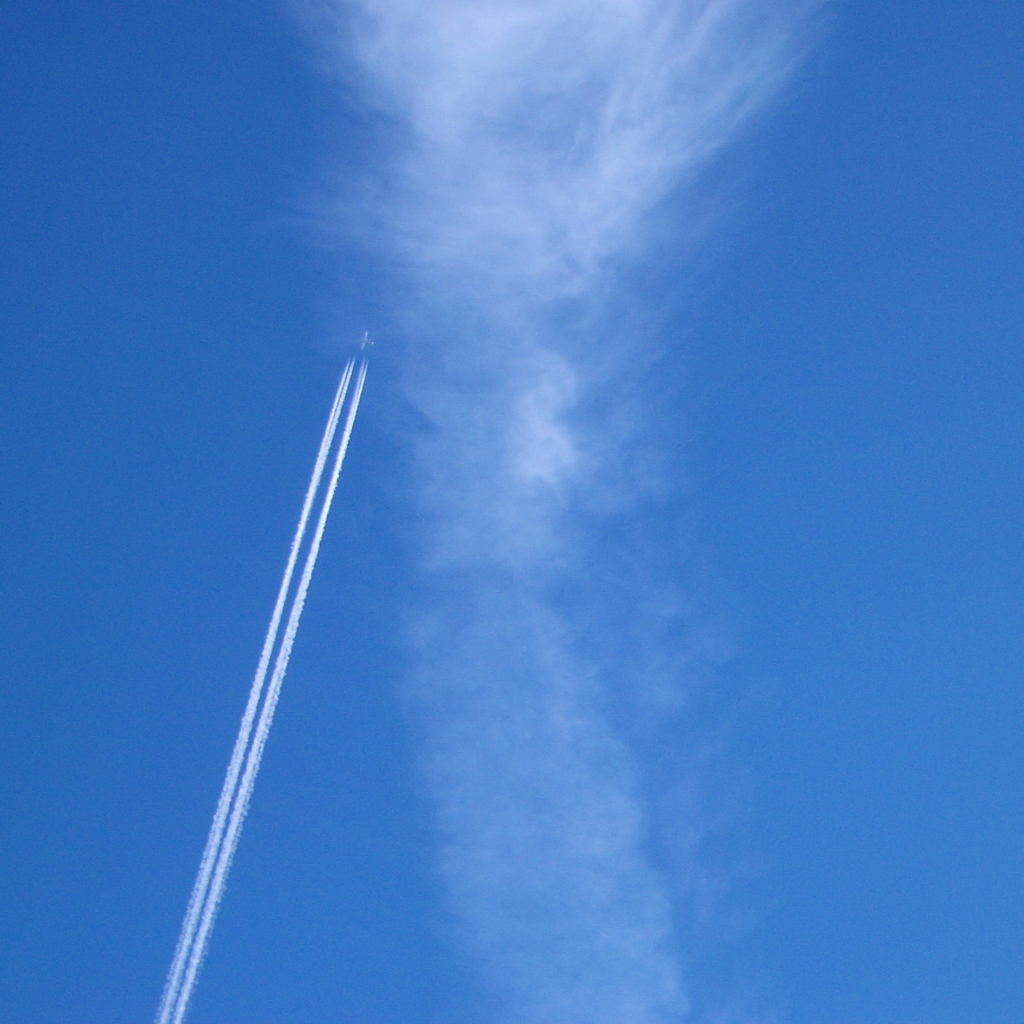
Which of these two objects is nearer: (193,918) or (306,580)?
(193,918)

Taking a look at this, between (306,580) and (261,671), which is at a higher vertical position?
(306,580)

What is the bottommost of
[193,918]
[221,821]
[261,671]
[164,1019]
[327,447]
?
[164,1019]

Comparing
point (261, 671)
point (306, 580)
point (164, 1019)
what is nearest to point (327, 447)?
point (306, 580)

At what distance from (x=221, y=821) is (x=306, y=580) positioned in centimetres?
936

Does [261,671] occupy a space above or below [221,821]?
above

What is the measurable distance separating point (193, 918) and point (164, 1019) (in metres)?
3.23

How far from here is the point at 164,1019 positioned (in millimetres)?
37094

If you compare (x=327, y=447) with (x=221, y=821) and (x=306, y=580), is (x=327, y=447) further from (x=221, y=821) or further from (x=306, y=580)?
(x=221, y=821)

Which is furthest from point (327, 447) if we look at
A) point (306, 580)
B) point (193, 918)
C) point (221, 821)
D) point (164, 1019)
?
point (164, 1019)

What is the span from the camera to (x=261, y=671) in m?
42.2

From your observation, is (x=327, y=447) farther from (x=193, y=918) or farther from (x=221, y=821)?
(x=193, y=918)

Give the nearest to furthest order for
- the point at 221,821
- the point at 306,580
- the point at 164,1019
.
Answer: the point at 164,1019, the point at 221,821, the point at 306,580

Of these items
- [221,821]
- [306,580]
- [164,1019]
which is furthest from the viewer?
[306,580]

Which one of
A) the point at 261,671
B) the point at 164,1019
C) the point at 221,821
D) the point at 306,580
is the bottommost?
the point at 164,1019
